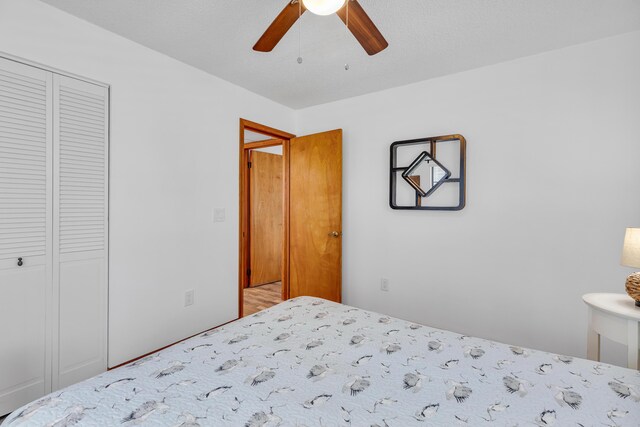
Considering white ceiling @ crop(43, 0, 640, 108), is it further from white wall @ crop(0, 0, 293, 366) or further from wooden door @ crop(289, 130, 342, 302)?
wooden door @ crop(289, 130, 342, 302)

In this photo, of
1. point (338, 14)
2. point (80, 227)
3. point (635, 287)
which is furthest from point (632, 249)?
point (80, 227)

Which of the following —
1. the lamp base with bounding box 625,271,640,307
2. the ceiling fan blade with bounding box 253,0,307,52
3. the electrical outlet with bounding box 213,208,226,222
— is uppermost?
the ceiling fan blade with bounding box 253,0,307,52

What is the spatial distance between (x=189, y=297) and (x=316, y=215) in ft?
4.96

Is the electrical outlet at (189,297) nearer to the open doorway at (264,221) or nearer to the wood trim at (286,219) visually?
the wood trim at (286,219)

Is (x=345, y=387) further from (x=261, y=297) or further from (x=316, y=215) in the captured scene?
(x=261, y=297)

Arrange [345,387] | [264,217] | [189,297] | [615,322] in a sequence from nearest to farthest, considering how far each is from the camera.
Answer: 1. [345,387]
2. [615,322]
3. [189,297]
4. [264,217]

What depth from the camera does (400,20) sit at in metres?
2.02

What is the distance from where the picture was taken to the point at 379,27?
2.11 m

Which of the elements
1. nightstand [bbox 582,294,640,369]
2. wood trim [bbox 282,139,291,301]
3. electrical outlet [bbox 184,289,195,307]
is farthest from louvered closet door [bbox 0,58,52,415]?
nightstand [bbox 582,294,640,369]

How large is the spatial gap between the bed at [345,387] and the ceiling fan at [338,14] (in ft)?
4.86

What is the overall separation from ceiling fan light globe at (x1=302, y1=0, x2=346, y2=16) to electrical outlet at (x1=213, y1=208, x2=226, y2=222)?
1.99 metres

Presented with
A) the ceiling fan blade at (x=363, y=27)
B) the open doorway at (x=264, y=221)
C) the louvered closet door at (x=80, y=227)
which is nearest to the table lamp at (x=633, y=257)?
the ceiling fan blade at (x=363, y=27)

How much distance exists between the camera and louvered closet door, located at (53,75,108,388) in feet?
6.46

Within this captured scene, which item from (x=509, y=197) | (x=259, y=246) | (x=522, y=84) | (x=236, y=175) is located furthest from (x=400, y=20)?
(x=259, y=246)
